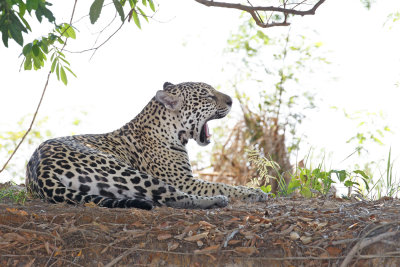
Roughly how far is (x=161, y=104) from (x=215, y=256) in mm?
3388

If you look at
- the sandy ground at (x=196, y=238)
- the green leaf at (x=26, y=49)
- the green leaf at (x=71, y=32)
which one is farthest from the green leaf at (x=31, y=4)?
the sandy ground at (x=196, y=238)

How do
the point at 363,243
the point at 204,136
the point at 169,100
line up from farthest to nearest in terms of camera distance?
1. the point at 204,136
2. the point at 169,100
3. the point at 363,243

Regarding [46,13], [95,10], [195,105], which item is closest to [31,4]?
[46,13]

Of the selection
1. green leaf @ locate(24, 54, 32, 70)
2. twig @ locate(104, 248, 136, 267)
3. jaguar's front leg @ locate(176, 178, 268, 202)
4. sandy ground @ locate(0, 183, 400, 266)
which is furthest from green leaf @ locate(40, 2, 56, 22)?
jaguar's front leg @ locate(176, 178, 268, 202)

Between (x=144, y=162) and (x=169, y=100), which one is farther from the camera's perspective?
(x=169, y=100)

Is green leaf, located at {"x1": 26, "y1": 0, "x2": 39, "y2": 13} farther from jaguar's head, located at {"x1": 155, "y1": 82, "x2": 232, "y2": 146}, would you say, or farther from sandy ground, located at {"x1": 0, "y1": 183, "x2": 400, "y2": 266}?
jaguar's head, located at {"x1": 155, "y1": 82, "x2": 232, "y2": 146}

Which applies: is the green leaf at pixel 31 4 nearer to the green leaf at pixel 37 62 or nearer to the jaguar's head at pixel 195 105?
the green leaf at pixel 37 62

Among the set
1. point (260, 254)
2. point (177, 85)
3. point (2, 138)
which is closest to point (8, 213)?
point (260, 254)

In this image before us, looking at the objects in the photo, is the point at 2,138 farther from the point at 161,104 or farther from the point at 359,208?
the point at 359,208

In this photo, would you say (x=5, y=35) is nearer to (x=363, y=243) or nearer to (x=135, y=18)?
(x=135, y=18)

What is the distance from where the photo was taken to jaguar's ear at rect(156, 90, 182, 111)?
7543 millimetres

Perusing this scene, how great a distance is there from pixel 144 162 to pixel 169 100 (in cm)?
94

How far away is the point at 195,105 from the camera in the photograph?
25.2 feet

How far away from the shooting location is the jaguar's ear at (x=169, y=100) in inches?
297
